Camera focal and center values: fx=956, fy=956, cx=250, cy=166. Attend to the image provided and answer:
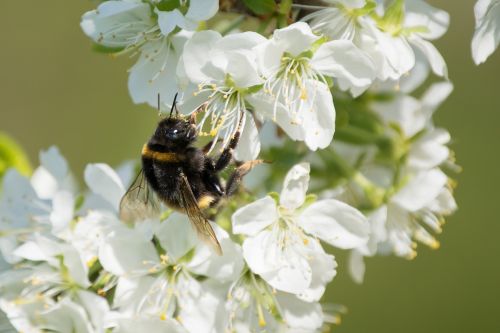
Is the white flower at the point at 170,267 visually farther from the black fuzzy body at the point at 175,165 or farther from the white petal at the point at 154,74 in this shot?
the white petal at the point at 154,74

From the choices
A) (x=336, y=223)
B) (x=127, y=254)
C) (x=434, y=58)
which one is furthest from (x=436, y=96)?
(x=127, y=254)

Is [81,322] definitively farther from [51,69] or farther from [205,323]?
[51,69]

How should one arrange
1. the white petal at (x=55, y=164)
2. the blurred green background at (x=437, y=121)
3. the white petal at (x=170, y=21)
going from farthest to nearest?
the blurred green background at (x=437, y=121)
the white petal at (x=55, y=164)
the white petal at (x=170, y=21)

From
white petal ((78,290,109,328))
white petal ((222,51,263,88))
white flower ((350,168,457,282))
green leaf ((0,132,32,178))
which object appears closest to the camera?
white petal ((222,51,263,88))

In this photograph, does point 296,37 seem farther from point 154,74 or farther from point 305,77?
point 154,74

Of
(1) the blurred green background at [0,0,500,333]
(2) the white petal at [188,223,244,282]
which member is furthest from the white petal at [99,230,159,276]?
(1) the blurred green background at [0,0,500,333]

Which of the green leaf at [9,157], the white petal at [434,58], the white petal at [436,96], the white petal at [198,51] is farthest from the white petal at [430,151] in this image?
the green leaf at [9,157]

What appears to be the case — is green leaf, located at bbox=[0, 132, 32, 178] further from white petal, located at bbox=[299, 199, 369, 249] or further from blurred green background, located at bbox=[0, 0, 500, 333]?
blurred green background, located at bbox=[0, 0, 500, 333]
